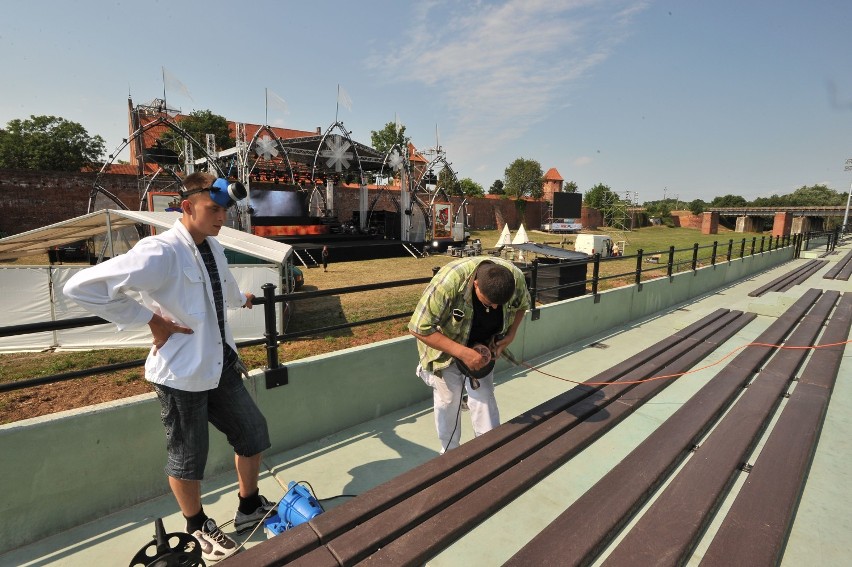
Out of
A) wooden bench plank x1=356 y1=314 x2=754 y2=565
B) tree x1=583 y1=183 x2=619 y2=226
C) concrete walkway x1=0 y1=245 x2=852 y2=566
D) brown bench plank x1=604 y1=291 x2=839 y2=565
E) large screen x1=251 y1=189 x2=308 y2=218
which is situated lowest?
concrete walkway x1=0 y1=245 x2=852 y2=566

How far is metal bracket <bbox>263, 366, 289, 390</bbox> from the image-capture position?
2986 millimetres

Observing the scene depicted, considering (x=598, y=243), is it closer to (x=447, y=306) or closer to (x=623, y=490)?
(x=447, y=306)

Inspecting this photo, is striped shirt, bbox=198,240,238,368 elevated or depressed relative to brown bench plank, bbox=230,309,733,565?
elevated

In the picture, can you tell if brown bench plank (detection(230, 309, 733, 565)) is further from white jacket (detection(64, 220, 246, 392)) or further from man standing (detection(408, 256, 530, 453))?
white jacket (detection(64, 220, 246, 392))

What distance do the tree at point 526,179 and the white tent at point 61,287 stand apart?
284 ft

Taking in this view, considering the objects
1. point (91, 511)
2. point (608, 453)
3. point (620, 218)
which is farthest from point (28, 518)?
point (620, 218)

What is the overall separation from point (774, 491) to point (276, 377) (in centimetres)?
306

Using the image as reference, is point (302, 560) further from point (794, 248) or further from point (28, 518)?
point (794, 248)

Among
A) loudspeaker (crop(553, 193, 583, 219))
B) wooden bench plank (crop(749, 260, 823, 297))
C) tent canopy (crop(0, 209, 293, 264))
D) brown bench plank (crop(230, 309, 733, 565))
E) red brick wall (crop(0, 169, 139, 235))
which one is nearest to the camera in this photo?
brown bench plank (crop(230, 309, 733, 565))

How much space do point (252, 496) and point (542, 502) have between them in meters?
1.74

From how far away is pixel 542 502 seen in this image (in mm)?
2521

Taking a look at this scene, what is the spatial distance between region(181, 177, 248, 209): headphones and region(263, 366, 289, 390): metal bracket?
1.41 metres

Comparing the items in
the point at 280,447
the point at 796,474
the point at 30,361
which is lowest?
the point at 30,361

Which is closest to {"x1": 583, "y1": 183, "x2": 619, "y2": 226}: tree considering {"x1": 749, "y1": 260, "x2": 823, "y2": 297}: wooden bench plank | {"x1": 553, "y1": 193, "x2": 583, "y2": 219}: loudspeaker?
{"x1": 553, "y1": 193, "x2": 583, "y2": 219}: loudspeaker
